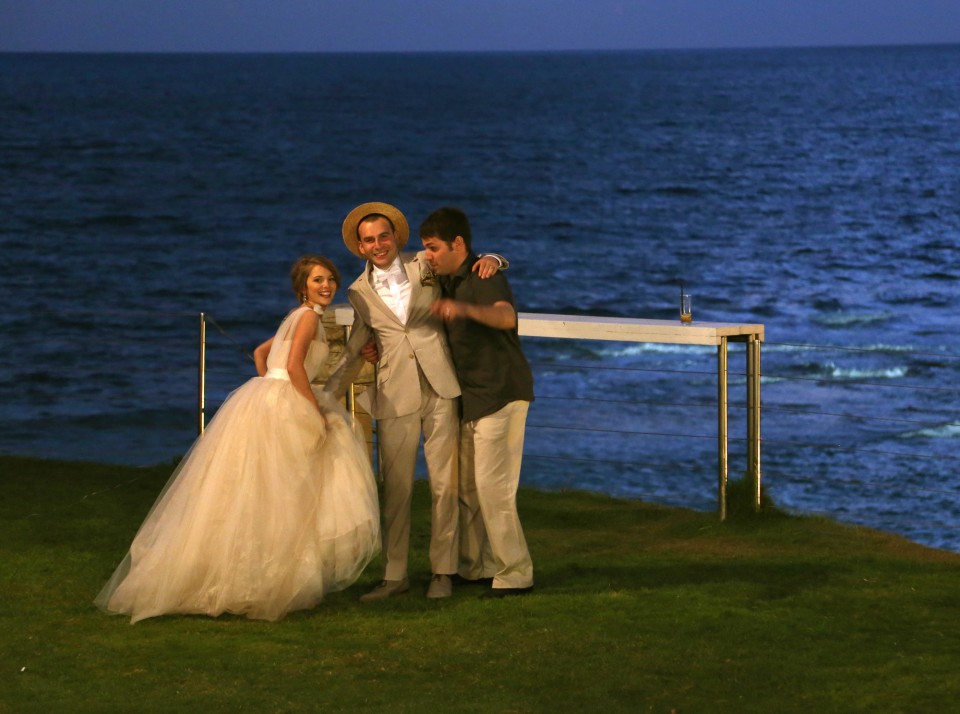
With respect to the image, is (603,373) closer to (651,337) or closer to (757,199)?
(651,337)

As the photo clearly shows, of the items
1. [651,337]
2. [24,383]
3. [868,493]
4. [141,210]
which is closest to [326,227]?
[141,210]

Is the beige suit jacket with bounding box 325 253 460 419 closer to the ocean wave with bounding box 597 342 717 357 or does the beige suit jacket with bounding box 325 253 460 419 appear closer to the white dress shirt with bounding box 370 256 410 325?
the white dress shirt with bounding box 370 256 410 325

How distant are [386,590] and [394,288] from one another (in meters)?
1.26

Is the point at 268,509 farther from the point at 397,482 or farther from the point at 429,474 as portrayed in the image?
the point at 429,474

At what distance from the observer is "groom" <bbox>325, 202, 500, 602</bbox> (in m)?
6.30

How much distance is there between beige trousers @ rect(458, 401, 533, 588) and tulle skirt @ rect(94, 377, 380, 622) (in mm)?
452

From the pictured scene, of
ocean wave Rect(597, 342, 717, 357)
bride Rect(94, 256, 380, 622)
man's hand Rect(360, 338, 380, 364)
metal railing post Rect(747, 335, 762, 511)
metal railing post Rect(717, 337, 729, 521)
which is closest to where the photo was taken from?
bride Rect(94, 256, 380, 622)

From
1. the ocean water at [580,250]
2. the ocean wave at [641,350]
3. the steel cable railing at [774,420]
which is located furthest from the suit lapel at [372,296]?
the ocean wave at [641,350]

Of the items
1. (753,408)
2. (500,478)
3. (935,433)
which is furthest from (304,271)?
(935,433)

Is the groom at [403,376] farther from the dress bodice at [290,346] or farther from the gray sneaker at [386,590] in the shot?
the dress bodice at [290,346]

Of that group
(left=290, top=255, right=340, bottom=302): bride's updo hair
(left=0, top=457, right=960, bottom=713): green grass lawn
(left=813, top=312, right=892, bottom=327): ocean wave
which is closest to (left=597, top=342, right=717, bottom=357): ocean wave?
(left=813, top=312, right=892, bottom=327): ocean wave

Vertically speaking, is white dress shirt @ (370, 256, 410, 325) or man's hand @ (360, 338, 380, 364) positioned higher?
white dress shirt @ (370, 256, 410, 325)

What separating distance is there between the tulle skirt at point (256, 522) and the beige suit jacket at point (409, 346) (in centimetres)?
30

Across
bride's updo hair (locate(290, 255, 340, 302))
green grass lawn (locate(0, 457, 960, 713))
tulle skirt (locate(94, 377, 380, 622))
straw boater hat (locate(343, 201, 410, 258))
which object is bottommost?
green grass lawn (locate(0, 457, 960, 713))
